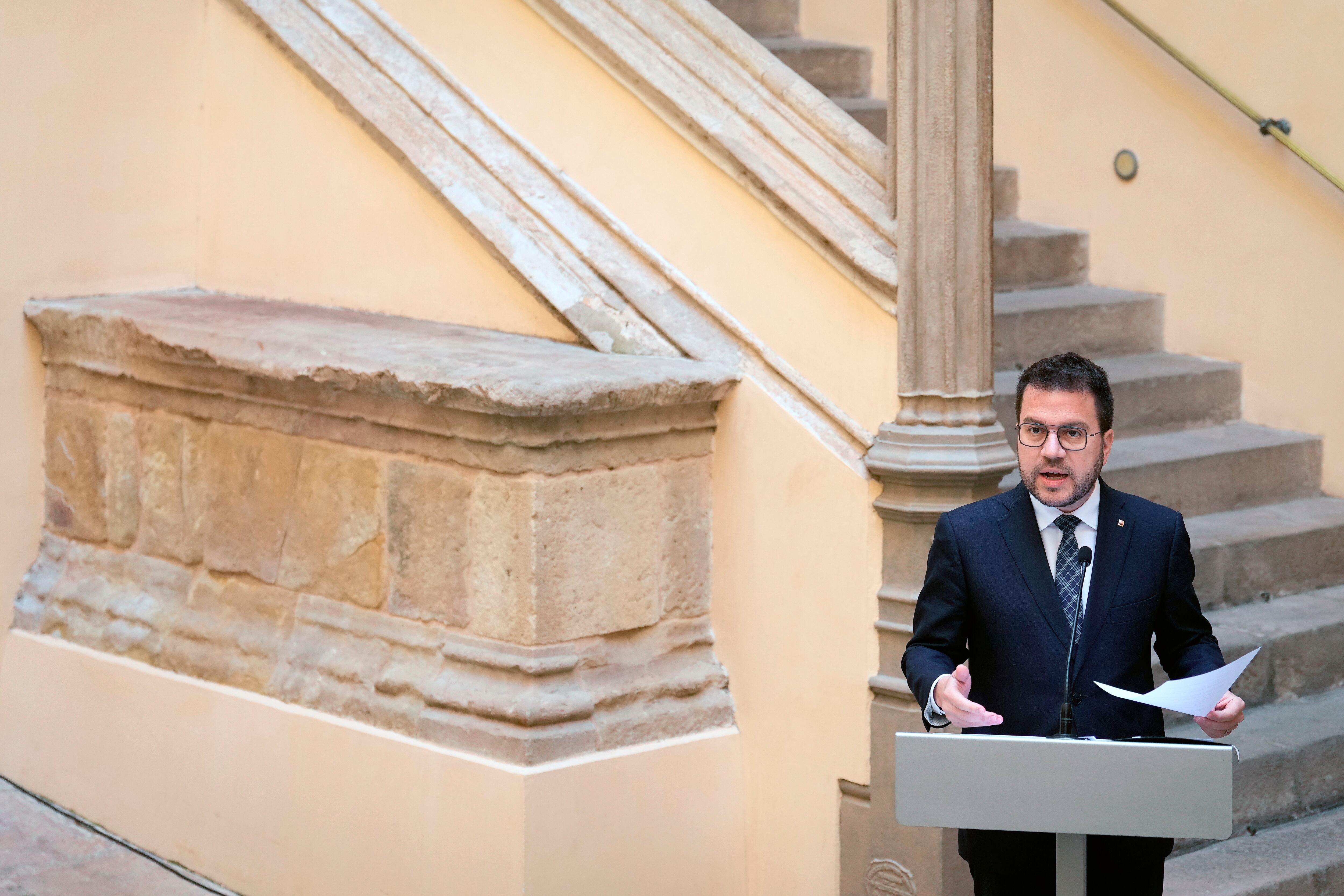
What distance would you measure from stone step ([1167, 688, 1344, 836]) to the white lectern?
1.94 meters

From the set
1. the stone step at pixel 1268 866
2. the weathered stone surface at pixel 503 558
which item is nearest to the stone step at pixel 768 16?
the weathered stone surface at pixel 503 558

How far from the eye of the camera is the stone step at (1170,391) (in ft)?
16.5

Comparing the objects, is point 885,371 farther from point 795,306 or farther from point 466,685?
point 466,685

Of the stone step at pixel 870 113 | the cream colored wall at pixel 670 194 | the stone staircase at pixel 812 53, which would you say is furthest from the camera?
the stone staircase at pixel 812 53

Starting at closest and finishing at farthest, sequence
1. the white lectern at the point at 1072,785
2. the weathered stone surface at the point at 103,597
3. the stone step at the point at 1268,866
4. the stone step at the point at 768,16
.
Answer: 1. the white lectern at the point at 1072,785
2. the stone step at the point at 1268,866
3. the weathered stone surface at the point at 103,597
4. the stone step at the point at 768,16

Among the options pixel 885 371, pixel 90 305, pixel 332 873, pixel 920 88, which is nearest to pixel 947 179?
pixel 920 88

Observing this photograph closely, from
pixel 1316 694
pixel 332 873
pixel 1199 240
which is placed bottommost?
pixel 332 873

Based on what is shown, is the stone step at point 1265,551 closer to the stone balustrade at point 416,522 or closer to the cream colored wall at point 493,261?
the cream colored wall at point 493,261

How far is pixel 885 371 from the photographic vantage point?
3.94 m

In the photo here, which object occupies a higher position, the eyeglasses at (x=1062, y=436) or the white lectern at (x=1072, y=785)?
the eyeglasses at (x=1062, y=436)

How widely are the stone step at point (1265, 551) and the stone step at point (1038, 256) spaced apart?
3.21 feet

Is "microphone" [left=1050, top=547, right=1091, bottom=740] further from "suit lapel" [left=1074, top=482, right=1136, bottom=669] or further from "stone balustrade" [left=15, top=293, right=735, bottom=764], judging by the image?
"stone balustrade" [left=15, top=293, right=735, bottom=764]

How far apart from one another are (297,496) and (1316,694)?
2.76m

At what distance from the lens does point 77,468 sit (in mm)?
5086
